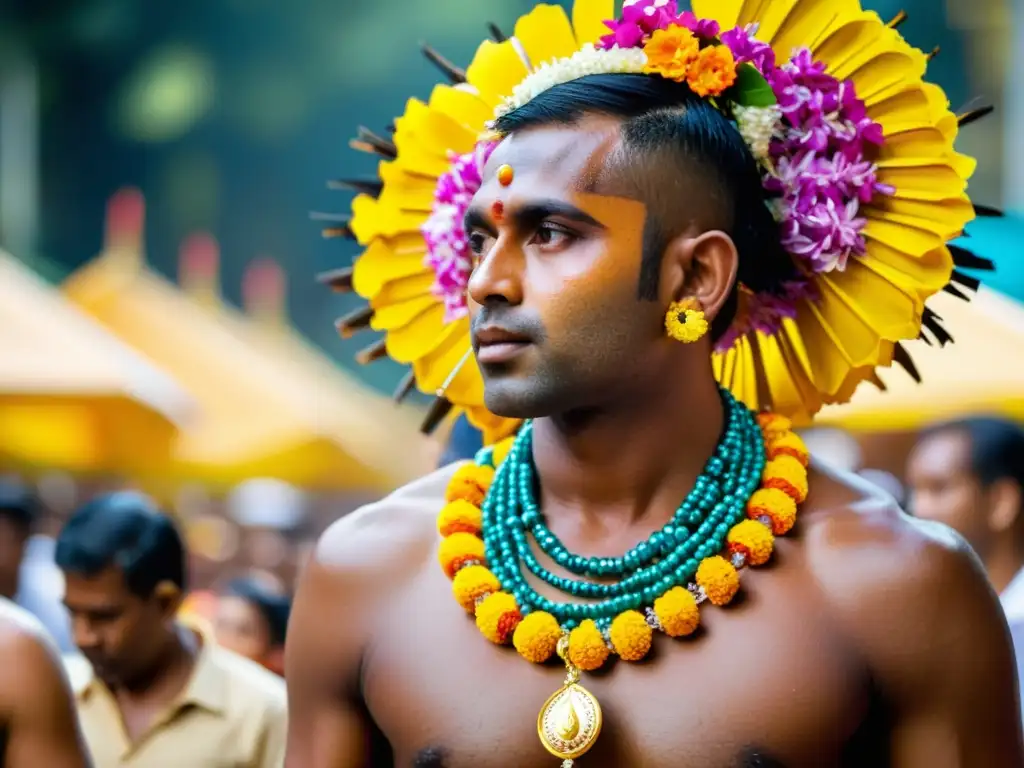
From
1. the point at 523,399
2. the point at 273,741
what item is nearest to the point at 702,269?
the point at 523,399

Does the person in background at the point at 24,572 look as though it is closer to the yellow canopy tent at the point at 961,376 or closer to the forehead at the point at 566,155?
the yellow canopy tent at the point at 961,376

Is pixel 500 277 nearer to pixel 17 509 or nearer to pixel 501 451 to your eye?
pixel 501 451

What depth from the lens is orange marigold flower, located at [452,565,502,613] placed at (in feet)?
9.22

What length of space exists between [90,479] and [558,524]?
11247mm

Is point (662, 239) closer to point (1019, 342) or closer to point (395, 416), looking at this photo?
point (1019, 342)

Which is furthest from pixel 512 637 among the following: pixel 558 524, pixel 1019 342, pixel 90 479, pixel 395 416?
pixel 395 416

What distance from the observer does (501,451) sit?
3113 millimetres

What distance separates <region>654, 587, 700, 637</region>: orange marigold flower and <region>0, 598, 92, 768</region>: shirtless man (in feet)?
5.40

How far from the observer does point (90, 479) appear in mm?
13453

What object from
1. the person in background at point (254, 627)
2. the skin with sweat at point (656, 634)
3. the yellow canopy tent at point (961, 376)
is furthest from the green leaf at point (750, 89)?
the person in background at point (254, 627)

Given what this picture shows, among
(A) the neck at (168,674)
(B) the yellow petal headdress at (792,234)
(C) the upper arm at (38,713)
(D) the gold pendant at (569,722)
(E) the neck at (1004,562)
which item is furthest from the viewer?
(E) the neck at (1004,562)

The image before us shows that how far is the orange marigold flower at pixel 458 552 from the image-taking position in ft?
9.42

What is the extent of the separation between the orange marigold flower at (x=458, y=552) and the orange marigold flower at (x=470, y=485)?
0.38 feet

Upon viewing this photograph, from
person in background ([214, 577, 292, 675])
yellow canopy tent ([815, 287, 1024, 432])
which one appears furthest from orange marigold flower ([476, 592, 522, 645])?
person in background ([214, 577, 292, 675])
